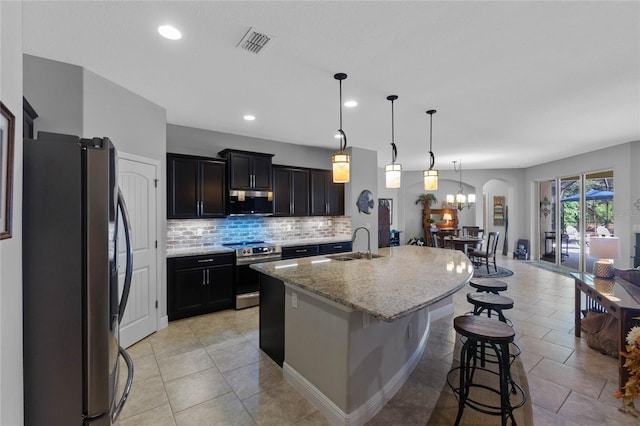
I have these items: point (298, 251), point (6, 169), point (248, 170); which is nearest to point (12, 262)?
point (6, 169)

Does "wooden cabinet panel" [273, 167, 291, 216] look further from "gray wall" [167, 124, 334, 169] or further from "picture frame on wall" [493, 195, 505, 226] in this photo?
"picture frame on wall" [493, 195, 505, 226]

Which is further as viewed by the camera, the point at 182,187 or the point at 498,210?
the point at 498,210

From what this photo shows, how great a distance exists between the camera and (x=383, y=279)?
7.53 ft

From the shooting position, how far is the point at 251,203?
4.69 m

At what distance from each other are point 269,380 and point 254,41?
8.96ft

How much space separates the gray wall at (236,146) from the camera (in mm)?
4402

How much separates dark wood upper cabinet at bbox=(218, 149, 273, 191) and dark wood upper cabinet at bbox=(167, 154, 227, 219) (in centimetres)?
15

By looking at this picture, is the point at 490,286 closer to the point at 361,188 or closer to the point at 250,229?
the point at 361,188

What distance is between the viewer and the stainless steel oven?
14.0 feet

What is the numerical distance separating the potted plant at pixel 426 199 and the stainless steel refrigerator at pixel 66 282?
9.89 m

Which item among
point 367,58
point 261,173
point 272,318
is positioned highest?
point 367,58

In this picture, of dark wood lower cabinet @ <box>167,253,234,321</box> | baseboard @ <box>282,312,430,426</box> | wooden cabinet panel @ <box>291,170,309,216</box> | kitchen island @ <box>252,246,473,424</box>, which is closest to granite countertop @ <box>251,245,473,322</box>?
kitchen island @ <box>252,246,473,424</box>

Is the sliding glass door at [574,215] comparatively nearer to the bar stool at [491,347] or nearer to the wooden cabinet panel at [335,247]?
the wooden cabinet panel at [335,247]

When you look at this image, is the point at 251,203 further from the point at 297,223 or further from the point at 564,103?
the point at 564,103
